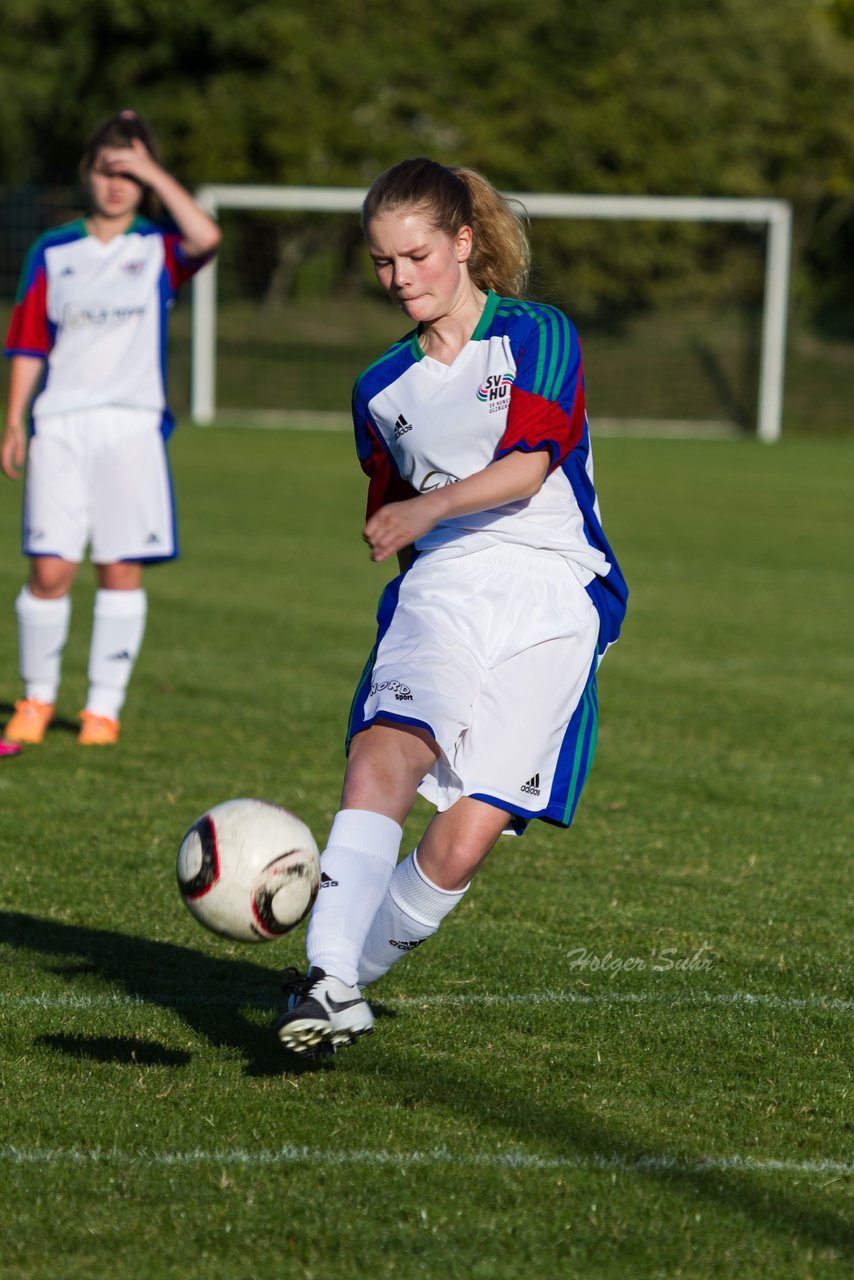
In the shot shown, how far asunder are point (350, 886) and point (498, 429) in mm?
1011

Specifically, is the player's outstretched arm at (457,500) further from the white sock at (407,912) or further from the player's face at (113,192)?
the player's face at (113,192)

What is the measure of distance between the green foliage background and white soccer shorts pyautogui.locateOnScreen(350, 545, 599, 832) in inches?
1259

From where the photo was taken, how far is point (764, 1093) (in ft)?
12.0

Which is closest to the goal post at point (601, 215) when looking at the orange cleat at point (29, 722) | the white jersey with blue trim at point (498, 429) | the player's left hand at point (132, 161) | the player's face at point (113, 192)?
the player's face at point (113, 192)

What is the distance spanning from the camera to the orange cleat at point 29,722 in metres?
7.35

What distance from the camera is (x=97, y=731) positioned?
738cm

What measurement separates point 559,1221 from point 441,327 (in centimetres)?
190

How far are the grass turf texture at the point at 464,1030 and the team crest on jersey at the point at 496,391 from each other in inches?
55.5

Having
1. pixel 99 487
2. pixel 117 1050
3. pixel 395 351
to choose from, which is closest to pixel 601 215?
pixel 99 487

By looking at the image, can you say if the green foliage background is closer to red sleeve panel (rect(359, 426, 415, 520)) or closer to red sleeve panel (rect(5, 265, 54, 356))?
red sleeve panel (rect(5, 265, 54, 356))

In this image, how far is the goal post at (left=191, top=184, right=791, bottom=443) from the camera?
2619 cm

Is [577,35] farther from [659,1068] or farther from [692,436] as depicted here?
[659,1068]

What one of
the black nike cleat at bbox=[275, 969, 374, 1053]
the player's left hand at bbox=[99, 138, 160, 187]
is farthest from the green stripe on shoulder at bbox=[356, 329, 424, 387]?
the player's left hand at bbox=[99, 138, 160, 187]

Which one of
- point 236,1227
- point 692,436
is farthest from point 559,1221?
point 692,436
